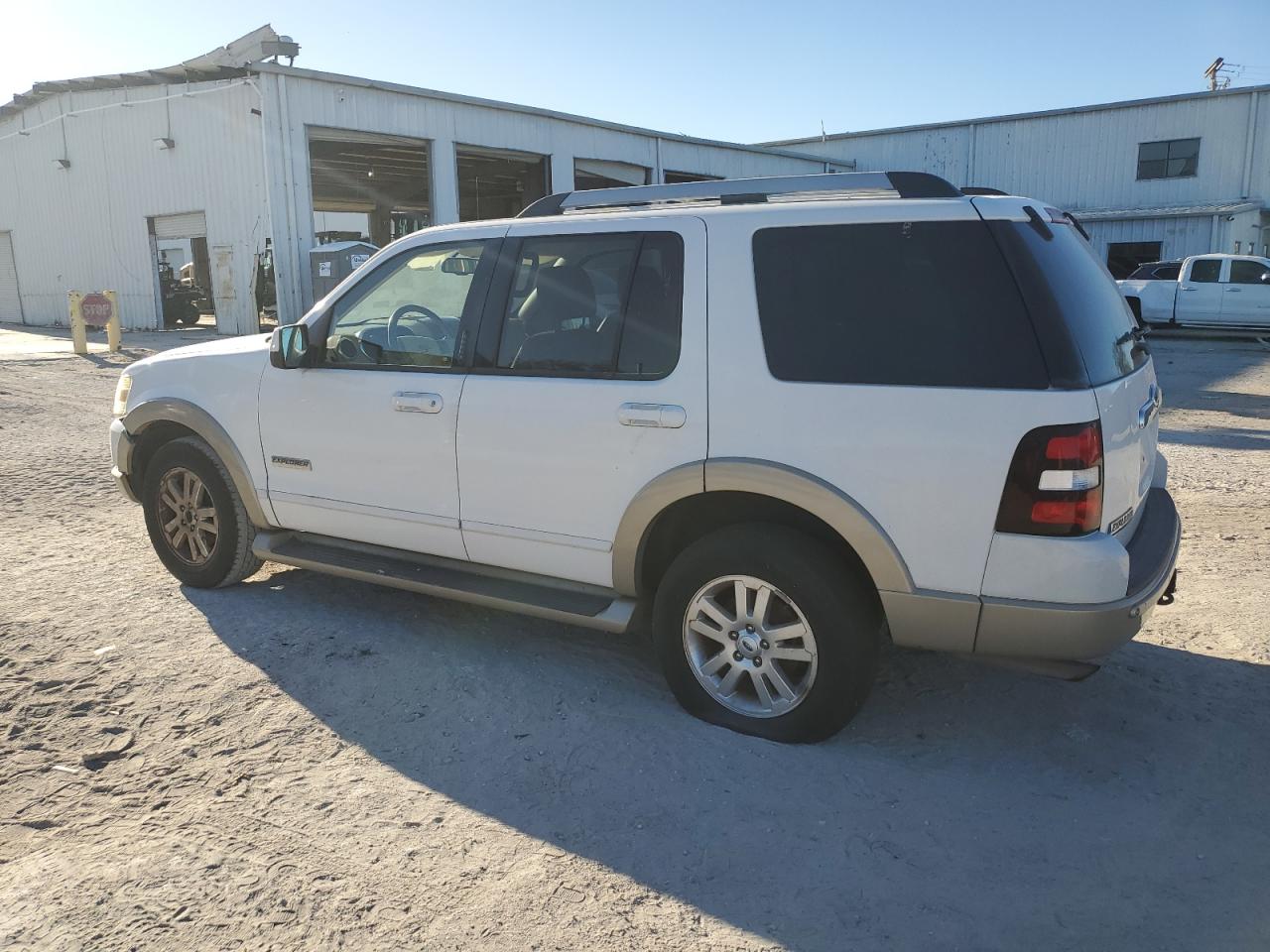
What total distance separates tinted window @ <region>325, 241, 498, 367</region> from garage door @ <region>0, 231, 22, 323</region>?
3025 cm

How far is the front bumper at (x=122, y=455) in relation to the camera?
5289mm

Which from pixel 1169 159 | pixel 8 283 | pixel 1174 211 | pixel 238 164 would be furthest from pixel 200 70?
pixel 1169 159

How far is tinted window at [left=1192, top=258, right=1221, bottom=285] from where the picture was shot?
21.9 meters

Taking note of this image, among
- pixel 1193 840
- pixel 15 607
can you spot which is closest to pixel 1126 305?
pixel 1193 840

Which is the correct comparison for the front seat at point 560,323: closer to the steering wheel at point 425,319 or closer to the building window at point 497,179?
the steering wheel at point 425,319

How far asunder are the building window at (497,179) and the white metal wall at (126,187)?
4733 millimetres

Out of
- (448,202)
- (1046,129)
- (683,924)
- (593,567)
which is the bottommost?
(683,924)

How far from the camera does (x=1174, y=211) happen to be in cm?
3092

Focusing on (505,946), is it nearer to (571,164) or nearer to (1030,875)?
(1030,875)

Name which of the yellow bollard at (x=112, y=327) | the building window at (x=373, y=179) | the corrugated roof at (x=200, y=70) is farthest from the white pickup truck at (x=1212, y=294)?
the yellow bollard at (x=112, y=327)

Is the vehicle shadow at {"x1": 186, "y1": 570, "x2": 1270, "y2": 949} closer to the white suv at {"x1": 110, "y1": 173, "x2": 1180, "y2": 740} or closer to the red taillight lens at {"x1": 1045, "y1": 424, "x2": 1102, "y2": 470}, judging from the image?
the white suv at {"x1": 110, "y1": 173, "x2": 1180, "y2": 740}

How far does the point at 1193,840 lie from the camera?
2.98 meters

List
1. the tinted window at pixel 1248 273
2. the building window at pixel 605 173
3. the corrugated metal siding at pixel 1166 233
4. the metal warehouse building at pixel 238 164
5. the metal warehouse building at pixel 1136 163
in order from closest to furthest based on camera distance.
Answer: the metal warehouse building at pixel 238 164 → the tinted window at pixel 1248 273 → the building window at pixel 605 173 → the corrugated metal siding at pixel 1166 233 → the metal warehouse building at pixel 1136 163

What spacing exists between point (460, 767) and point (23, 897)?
134cm
